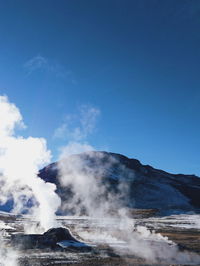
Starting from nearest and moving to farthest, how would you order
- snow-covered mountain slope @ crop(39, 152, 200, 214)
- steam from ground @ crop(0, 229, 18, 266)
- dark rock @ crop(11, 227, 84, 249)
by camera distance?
steam from ground @ crop(0, 229, 18, 266), dark rock @ crop(11, 227, 84, 249), snow-covered mountain slope @ crop(39, 152, 200, 214)

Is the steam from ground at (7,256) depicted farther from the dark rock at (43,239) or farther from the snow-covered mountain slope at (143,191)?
the snow-covered mountain slope at (143,191)

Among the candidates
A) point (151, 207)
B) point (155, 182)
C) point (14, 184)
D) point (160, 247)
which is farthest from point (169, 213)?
point (160, 247)

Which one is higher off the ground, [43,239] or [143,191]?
[143,191]

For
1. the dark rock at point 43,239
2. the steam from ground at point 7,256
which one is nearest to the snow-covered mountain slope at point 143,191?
the dark rock at point 43,239

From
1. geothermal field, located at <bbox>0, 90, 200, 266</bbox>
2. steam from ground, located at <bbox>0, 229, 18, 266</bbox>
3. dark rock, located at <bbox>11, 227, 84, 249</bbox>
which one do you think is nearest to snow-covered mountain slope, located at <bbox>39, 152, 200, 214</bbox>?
geothermal field, located at <bbox>0, 90, 200, 266</bbox>

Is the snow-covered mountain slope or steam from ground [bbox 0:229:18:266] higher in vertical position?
the snow-covered mountain slope

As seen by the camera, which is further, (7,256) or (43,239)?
(43,239)

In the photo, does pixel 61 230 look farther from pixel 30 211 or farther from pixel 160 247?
pixel 30 211

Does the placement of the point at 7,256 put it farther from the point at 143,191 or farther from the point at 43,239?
the point at 143,191

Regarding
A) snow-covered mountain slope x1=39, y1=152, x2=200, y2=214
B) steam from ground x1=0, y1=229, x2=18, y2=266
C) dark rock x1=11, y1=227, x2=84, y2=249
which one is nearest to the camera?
steam from ground x1=0, y1=229, x2=18, y2=266

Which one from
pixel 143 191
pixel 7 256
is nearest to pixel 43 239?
pixel 7 256

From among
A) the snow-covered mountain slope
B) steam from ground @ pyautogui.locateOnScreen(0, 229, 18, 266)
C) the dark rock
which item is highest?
the snow-covered mountain slope

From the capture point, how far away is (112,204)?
16012 centimetres

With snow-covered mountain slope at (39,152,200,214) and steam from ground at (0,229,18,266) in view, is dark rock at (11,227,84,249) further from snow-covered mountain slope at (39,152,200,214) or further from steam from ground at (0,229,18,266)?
snow-covered mountain slope at (39,152,200,214)
